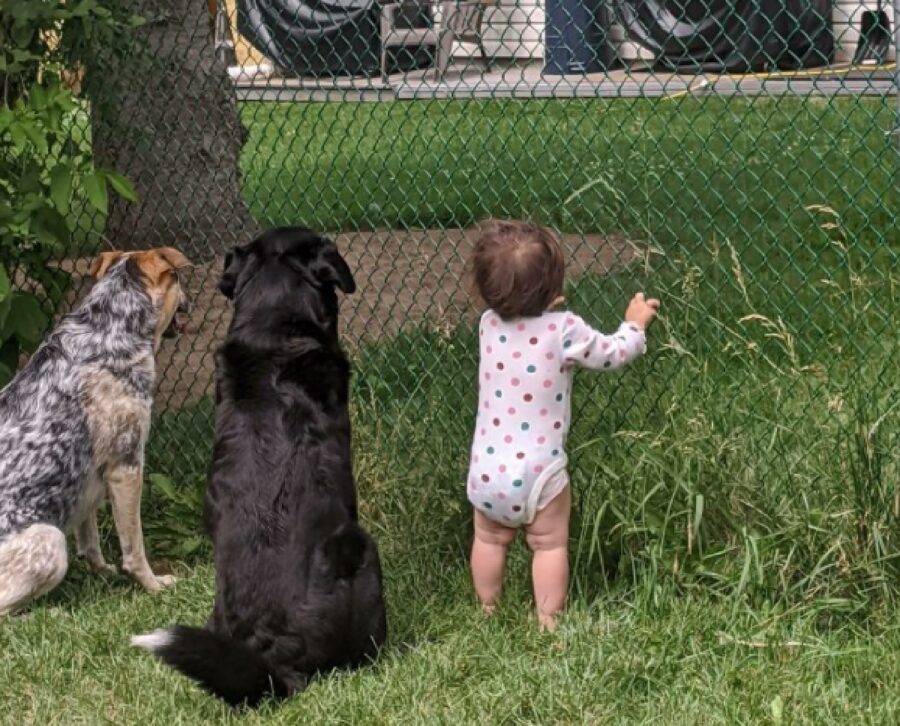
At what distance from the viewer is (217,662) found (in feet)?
12.8

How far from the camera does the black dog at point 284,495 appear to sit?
411 centimetres

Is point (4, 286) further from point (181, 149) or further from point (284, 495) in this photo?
point (181, 149)

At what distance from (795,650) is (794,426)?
0.93 m

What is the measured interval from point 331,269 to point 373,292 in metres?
3.42

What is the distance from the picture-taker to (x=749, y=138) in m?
10.1

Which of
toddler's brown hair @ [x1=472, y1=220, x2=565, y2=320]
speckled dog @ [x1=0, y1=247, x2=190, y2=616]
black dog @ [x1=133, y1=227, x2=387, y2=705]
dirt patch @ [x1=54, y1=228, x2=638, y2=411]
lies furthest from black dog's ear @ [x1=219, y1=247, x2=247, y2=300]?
dirt patch @ [x1=54, y1=228, x2=638, y2=411]

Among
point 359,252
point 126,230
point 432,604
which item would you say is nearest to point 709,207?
point 359,252

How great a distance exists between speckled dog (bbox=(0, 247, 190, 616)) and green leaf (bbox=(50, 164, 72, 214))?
0.97 feet

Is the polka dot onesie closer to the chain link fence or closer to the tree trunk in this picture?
the chain link fence

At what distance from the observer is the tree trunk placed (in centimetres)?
720

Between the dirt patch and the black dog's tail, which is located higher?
the black dog's tail

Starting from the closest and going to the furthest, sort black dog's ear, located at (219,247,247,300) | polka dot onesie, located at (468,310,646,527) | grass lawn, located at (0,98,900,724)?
grass lawn, located at (0,98,900,724), polka dot onesie, located at (468,310,646,527), black dog's ear, located at (219,247,247,300)

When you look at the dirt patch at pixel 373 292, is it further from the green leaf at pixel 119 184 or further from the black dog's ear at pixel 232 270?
the black dog's ear at pixel 232 270

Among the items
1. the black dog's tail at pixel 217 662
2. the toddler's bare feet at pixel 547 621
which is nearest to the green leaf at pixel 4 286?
the black dog's tail at pixel 217 662
